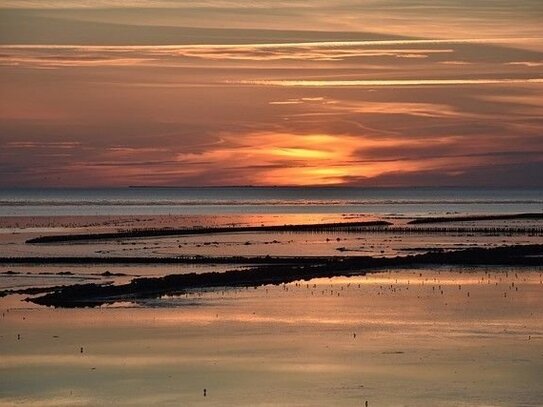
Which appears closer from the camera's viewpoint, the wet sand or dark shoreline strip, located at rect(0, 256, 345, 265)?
the wet sand

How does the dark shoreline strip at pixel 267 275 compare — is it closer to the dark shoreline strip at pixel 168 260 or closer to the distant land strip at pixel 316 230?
the dark shoreline strip at pixel 168 260

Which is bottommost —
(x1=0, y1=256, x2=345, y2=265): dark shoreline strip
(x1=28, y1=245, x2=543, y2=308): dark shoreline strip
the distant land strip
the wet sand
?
the wet sand

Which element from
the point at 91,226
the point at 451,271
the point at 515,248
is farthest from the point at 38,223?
the point at 451,271

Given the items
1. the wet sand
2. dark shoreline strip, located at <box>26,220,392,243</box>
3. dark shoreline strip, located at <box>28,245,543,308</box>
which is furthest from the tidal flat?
dark shoreline strip, located at <box>26,220,392,243</box>

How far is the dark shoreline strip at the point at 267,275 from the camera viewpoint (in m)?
44.3

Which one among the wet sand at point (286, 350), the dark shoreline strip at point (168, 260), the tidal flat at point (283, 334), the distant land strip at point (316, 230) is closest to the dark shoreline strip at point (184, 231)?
the distant land strip at point (316, 230)

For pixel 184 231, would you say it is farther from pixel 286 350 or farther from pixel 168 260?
pixel 286 350

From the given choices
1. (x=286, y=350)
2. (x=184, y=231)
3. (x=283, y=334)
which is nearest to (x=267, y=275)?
(x=283, y=334)

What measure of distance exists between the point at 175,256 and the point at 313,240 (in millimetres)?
18877

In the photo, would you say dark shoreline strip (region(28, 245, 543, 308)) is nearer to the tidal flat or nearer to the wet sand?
the tidal flat

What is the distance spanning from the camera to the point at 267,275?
2080 inches

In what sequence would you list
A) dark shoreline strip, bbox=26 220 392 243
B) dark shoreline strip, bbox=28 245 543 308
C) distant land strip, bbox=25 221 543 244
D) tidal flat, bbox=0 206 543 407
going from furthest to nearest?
distant land strip, bbox=25 221 543 244 < dark shoreline strip, bbox=26 220 392 243 < dark shoreline strip, bbox=28 245 543 308 < tidal flat, bbox=0 206 543 407

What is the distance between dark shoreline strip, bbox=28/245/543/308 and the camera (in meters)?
44.3

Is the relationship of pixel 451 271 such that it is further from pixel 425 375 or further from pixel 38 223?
pixel 38 223
